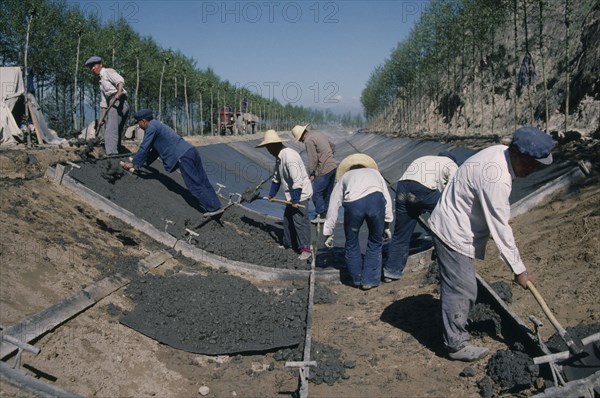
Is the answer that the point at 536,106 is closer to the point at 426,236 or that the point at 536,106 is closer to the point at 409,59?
the point at 409,59

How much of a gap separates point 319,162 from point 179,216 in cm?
278

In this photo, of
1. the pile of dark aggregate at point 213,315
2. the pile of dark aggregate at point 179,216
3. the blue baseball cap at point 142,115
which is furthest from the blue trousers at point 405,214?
the blue baseball cap at point 142,115

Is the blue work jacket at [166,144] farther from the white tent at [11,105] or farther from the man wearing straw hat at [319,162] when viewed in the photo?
the white tent at [11,105]

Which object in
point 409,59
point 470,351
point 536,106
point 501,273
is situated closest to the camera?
point 470,351

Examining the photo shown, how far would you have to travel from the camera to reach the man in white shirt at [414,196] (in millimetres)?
5684

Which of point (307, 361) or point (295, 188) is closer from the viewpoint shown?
point (307, 361)

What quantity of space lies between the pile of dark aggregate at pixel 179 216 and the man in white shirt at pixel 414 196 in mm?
1167

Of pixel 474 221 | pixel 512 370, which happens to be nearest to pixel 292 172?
pixel 474 221

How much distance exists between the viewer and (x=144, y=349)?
3.84 m

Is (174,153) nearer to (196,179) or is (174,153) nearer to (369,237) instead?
(196,179)

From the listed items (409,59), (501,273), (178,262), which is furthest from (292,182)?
(409,59)

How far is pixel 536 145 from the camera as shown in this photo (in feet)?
10.6

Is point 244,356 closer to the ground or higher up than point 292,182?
closer to the ground

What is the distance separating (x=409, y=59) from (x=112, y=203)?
1442 inches
